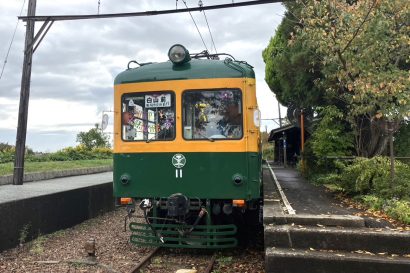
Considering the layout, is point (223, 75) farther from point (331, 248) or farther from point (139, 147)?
point (331, 248)

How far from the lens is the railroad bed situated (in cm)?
632

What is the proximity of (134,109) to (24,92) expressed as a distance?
178 inches

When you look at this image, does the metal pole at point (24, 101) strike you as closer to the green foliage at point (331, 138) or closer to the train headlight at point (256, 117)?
the train headlight at point (256, 117)

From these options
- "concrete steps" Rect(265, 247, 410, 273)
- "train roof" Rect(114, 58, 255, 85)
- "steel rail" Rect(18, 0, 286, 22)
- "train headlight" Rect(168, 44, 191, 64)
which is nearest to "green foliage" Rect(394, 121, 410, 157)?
"steel rail" Rect(18, 0, 286, 22)

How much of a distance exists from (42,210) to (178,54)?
3.81m

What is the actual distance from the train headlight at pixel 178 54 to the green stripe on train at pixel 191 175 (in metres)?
1.51

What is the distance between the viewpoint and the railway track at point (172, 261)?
6375 mm

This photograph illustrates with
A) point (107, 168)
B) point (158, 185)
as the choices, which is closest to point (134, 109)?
point (158, 185)

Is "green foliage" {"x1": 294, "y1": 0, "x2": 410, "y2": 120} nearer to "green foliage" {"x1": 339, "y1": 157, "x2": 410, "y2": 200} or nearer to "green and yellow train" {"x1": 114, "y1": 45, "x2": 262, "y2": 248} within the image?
"green foliage" {"x1": 339, "y1": 157, "x2": 410, "y2": 200}

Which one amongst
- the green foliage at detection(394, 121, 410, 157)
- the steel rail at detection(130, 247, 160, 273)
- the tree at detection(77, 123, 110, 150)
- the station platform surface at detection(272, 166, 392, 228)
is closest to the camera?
the steel rail at detection(130, 247, 160, 273)

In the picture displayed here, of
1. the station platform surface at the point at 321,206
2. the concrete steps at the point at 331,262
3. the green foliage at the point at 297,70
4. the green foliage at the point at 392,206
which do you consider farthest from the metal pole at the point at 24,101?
the green foliage at the point at 392,206

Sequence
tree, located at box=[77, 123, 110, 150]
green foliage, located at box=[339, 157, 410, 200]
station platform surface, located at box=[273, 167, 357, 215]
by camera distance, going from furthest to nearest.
A: tree, located at box=[77, 123, 110, 150], green foliage, located at box=[339, 157, 410, 200], station platform surface, located at box=[273, 167, 357, 215]

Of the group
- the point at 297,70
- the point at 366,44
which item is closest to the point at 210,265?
the point at 366,44

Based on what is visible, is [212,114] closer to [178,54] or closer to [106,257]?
[178,54]
